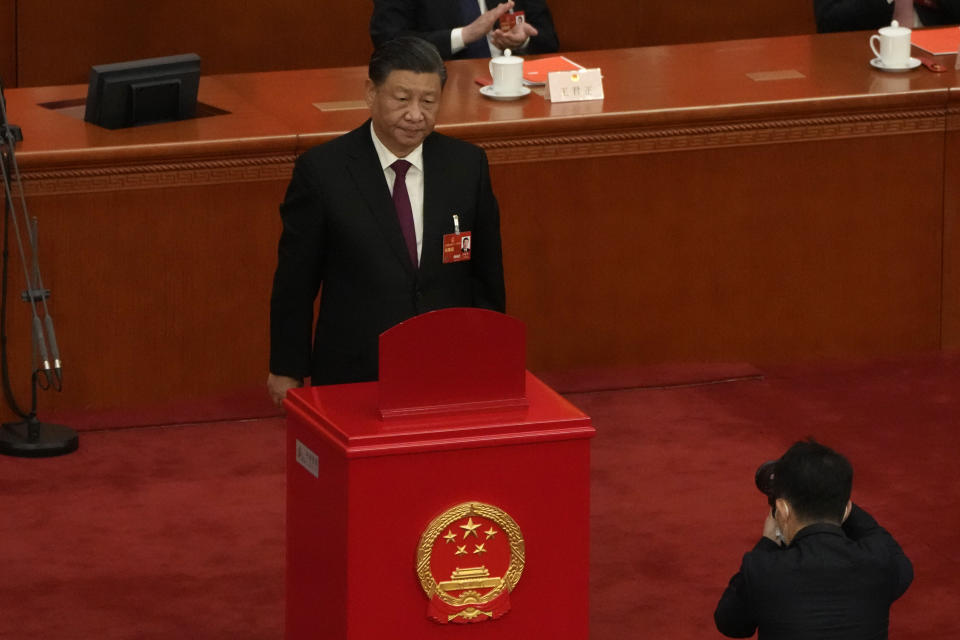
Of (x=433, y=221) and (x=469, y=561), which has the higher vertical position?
(x=433, y=221)

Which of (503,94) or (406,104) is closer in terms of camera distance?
(406,104)

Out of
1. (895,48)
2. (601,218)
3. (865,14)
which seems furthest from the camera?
(865,14)

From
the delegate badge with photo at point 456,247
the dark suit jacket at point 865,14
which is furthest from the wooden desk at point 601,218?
the delegate badge with photo at point 456,247

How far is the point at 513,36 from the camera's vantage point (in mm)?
5730

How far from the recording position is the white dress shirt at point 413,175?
3455mm

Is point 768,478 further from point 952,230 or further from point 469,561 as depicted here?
point 952,230

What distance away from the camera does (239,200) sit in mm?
4891

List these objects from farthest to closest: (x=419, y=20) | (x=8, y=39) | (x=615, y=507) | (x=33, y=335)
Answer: (x=8, y=39) → (x=419, y=20) → (x=33, y=335) → (x=615, y=507)

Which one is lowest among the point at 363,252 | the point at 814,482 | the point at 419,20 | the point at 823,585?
the point at 823,585

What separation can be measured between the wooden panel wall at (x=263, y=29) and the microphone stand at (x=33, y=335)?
251 cm

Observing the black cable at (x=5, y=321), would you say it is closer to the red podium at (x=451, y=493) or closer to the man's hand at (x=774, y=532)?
the red podium at (x=451, y=493)

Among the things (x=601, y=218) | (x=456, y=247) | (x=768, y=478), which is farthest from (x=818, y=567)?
(x=601, y=218)

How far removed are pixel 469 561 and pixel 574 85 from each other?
2611mm

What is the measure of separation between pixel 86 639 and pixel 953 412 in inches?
96.4
